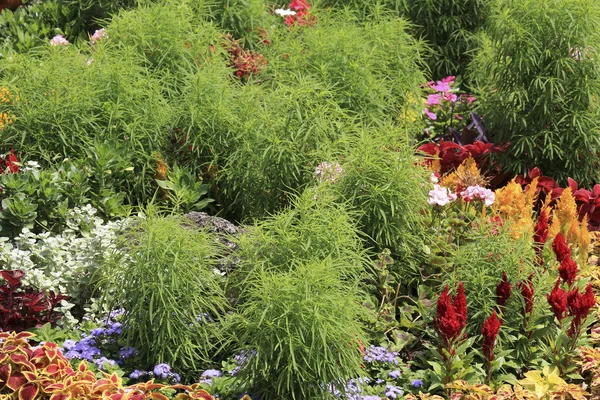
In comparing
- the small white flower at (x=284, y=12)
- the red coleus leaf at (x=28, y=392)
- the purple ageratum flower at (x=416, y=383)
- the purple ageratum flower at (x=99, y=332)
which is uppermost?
the red coleus leaf at (x=28, y=392)

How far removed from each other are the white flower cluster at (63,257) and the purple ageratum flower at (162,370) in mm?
659

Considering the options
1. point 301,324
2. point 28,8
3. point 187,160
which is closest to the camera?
point 301,324

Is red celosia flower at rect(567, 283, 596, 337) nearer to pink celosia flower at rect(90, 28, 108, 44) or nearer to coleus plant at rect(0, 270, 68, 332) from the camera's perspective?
coleus plant at rect(0, 270, 68, 332)

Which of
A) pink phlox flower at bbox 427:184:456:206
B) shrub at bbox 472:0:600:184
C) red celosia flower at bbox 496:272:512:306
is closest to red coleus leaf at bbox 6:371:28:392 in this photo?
red celosia flower at bbox 496:272:512:306

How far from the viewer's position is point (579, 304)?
411 centimetres

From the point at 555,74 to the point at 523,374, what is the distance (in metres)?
2.16

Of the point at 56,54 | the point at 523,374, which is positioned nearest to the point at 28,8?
the point at 56,54

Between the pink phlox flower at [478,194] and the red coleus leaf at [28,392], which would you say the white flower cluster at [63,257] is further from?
the pink phlox flower at [478,194]

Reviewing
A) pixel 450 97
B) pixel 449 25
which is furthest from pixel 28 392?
pixel 449 25

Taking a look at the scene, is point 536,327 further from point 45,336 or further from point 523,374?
point 45,336

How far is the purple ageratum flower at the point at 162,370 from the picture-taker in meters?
3.94

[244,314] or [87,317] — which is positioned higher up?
[244,314]

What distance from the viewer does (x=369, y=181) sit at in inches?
183

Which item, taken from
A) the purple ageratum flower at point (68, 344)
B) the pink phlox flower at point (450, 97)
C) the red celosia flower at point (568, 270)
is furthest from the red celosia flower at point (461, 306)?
the pink phlox flower at point (450, 97)
